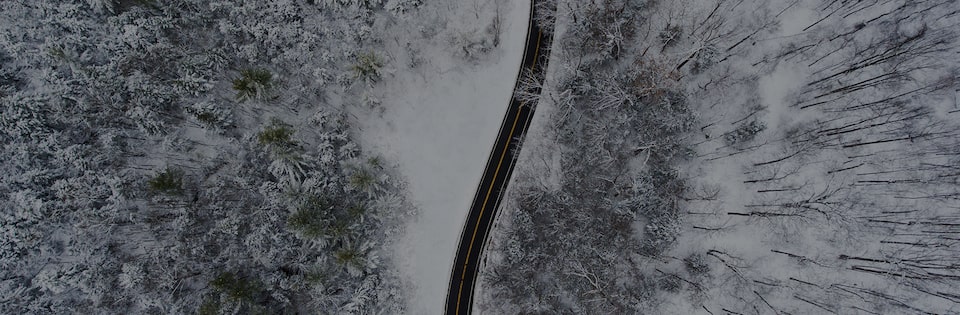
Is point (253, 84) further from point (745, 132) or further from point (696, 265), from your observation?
point (745, 132)

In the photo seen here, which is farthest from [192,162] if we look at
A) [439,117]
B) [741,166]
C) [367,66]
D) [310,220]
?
[741,166]

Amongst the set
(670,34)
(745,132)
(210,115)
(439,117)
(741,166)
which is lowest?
(741,166)

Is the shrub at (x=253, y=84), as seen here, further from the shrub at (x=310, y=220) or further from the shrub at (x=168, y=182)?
A: the shrub at (x=310, y=220)

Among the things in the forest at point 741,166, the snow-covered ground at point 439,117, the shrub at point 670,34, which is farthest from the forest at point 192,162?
the shrub at point 670,34

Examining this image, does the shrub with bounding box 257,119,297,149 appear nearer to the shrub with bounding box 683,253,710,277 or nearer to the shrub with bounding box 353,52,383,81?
the shrub with bounding box 353,52,383,81

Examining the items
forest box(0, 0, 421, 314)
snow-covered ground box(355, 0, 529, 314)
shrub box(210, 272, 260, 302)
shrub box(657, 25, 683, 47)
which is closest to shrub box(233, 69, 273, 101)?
forest box(0, 0, 421, 314)

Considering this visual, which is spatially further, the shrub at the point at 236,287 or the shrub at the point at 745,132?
the shrub at the point at 745,132
